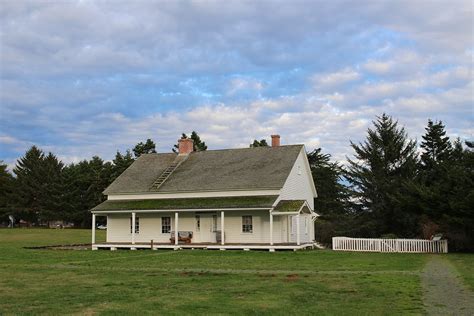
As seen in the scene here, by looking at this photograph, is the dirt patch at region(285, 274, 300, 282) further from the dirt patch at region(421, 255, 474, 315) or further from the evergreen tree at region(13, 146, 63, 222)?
the evergreen tree at region(13, 146, 63, 222)

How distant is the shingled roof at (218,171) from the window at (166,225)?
195 cm

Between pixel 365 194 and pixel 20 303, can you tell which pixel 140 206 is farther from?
pixel 20 303

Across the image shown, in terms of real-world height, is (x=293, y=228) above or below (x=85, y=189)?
below

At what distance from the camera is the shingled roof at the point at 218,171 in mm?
37281

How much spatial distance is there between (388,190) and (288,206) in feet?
39.2

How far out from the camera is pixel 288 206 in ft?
114

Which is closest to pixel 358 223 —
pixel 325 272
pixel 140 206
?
pixel 140 206

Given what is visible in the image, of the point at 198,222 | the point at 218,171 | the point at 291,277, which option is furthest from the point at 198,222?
the point at 291,277

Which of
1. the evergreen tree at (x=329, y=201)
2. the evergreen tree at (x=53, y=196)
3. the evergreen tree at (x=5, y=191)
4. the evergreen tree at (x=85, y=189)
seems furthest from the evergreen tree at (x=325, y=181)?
the evergreen tree at (x=5, y=191)

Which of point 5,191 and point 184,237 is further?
point 5,191

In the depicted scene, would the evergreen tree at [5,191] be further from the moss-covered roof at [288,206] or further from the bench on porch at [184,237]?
the moss-covered roof at [288,206]

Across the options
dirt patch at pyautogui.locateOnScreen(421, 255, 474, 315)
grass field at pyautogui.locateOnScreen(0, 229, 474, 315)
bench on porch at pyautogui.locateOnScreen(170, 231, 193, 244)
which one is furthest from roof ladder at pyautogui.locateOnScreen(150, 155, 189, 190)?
dirt patch at pyautogui.locateOnScreen(421, 255, 474, 315)

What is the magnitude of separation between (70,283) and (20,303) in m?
4.06

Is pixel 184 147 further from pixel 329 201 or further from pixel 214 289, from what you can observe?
pixel 214 289
